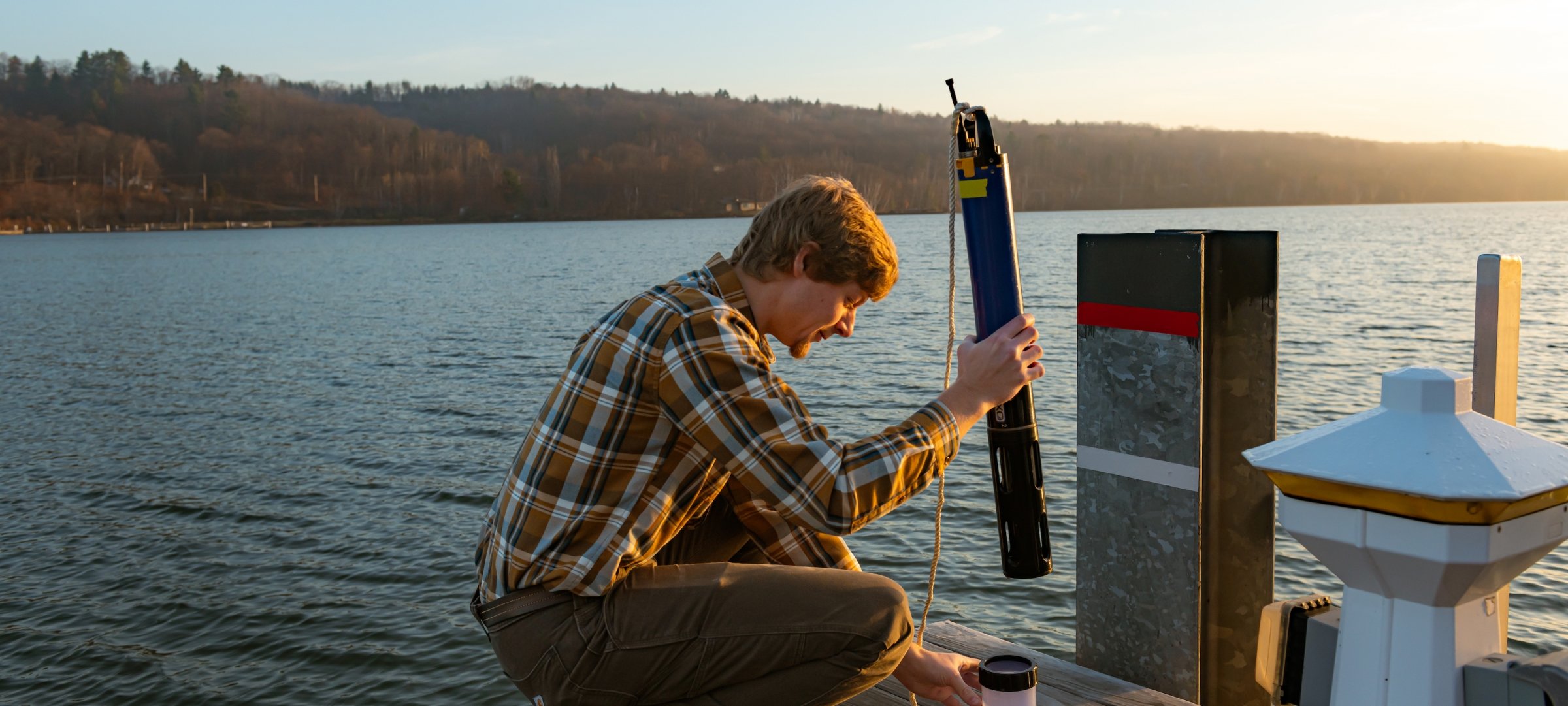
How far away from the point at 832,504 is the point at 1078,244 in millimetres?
1450

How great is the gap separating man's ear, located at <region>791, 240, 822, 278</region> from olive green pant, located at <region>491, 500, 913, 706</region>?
0.82 meters

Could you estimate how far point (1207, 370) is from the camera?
135 inches

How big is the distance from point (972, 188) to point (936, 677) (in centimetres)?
148

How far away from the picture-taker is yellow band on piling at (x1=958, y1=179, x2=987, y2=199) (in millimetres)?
3141

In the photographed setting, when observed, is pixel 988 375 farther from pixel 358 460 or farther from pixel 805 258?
pixel 358 460

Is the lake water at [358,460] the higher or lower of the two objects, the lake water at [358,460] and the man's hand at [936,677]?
the lower

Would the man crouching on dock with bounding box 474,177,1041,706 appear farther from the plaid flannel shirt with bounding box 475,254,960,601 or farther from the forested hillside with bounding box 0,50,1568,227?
the forested hillside with bounding box 0,50,1568,227

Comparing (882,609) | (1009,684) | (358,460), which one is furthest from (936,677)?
Result: (358,460)

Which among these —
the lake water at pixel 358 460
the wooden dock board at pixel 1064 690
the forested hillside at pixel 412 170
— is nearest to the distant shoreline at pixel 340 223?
the forested hillside at pixel 412 170

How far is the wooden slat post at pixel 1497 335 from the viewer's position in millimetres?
3080

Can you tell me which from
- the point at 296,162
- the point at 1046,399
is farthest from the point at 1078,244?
the point at 296,162

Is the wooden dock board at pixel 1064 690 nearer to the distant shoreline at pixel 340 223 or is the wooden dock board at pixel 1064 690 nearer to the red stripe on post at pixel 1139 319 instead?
the red stripe on post at pixel 1139 319

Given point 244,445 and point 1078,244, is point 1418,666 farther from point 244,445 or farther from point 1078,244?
point 244,445

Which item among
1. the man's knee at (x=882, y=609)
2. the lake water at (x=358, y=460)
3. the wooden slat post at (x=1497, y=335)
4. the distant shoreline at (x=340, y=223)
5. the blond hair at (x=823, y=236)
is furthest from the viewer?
the distant shoreline at (x=340, y=223)
